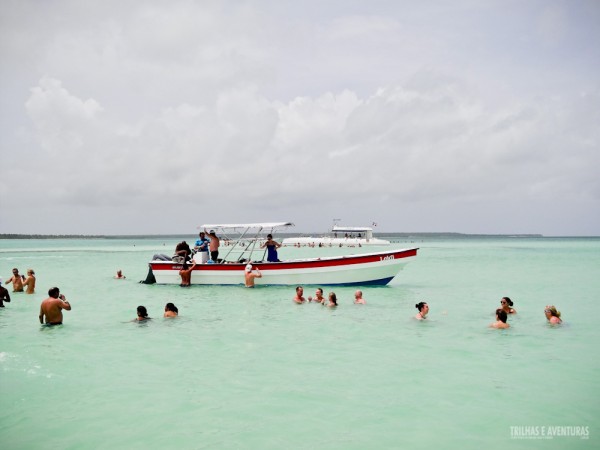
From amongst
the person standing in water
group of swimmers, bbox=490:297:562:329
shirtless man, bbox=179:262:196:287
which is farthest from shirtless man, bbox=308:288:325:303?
shirtless man, bbox=179:262:196:287

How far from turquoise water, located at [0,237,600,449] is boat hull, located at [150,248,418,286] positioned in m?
3.85

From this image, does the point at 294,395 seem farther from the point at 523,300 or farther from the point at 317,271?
the point at 523,300

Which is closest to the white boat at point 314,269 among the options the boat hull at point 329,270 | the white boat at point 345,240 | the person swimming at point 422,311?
the boat hull at point 329,270

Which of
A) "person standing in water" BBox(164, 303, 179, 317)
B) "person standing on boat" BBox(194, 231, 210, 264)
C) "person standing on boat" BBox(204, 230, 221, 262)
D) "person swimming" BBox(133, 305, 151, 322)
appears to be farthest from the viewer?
"person standing on boat" BBox(194, 231, 210, 264)

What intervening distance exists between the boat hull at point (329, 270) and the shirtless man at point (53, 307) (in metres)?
8.72

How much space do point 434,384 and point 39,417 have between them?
6.83 m

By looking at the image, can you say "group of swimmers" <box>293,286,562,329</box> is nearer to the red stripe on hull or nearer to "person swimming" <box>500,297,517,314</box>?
"person swimming" <box>500,297,517,314</box>

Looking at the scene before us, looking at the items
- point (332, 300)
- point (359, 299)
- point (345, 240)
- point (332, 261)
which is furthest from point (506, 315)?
point (345, 240)

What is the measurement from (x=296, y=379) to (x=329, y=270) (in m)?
12.0

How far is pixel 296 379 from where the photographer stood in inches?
362

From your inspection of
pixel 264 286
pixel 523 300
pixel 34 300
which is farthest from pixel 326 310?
pixel 34 300

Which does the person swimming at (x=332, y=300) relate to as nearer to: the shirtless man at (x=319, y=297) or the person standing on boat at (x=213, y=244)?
the shirtless man at (x=319, y=297)

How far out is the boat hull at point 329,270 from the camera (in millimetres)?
21000

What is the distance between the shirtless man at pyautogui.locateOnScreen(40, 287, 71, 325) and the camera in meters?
13.1
